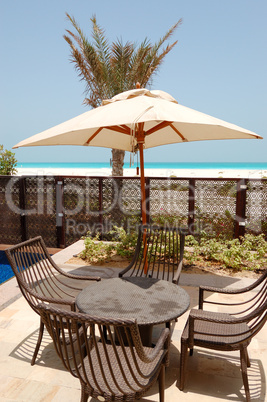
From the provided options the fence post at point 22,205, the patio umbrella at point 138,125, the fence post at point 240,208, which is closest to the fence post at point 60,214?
the fence post at point 22,205

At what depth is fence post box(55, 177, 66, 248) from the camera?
8.24 meters

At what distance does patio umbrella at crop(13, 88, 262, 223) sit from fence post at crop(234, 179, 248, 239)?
2.60 metres

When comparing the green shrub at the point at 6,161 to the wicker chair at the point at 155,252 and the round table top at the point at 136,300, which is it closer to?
the wicker chair at the point at 155,252

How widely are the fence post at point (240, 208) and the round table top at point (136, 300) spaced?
4.53m

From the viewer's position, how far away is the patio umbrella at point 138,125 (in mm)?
3074

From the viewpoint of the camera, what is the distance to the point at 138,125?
437cm

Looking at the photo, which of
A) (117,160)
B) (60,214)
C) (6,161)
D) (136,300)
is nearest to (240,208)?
(60,214)

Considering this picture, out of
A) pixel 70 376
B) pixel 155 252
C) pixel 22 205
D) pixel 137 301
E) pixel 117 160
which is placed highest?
pixel 117 160

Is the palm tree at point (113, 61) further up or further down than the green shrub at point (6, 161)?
further up

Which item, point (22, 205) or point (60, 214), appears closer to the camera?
point (60, 214)

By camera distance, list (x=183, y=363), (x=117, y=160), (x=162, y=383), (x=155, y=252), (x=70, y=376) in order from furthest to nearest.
Answer: (x=117, y=160)
(x=155, y=252)
(x=70, y=376)
(x=183, y=363)
(x=162, y=383)

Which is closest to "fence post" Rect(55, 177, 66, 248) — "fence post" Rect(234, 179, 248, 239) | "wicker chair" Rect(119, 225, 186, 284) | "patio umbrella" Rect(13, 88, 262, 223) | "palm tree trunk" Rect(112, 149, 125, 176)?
"patio umbrella" Rect(13, 88, 262, 223)

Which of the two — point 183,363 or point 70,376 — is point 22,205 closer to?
point 70,376

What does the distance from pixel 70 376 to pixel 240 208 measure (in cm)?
577
